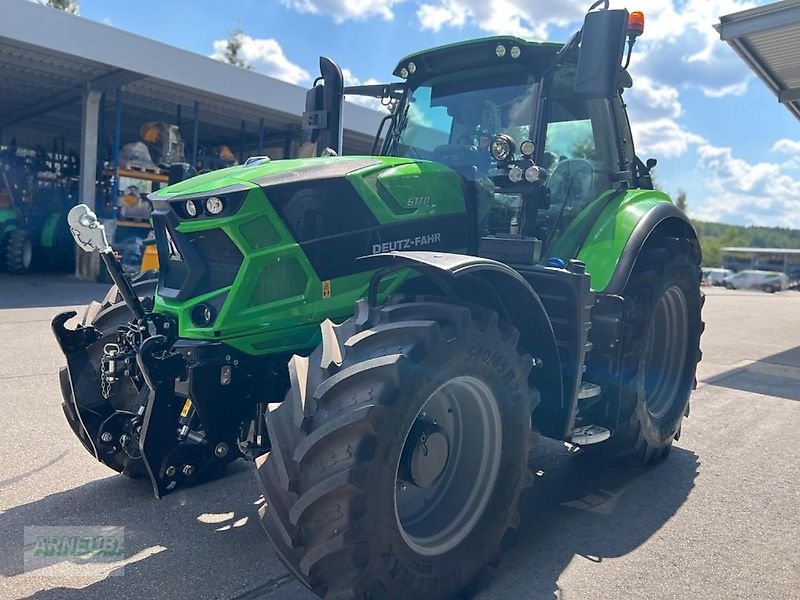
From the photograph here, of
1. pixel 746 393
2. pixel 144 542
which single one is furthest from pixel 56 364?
pixel 746 393

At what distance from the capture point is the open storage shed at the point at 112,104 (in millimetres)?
14664

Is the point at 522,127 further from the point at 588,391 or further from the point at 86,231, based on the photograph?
the point at 86,231

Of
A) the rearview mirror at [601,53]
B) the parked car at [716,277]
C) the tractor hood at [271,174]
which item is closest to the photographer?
the tractor hood at [271,174]

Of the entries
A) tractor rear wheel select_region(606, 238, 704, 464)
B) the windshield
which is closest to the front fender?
tractor rear wheel select_region(606, 238, 704, 464)

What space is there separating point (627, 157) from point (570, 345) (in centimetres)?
Result: 189

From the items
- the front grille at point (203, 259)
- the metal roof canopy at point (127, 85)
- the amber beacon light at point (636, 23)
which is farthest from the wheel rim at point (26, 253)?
the amber beacon light at point (636, 23)

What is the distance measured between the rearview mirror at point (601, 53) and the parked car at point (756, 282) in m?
48.8

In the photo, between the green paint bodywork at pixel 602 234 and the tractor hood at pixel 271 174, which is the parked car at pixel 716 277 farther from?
the tractor hood at pixel 271 174

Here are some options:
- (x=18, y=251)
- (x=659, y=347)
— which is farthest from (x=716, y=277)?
(x=659, y=347)

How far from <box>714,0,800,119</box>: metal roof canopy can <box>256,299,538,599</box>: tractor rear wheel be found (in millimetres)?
10594

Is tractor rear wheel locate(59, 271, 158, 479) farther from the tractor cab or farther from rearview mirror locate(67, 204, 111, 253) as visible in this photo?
the tractor cab

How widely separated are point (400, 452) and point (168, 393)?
104 centimetres
